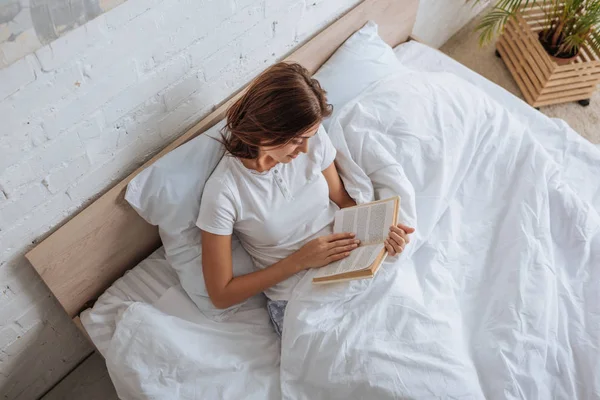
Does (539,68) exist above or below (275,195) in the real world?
below

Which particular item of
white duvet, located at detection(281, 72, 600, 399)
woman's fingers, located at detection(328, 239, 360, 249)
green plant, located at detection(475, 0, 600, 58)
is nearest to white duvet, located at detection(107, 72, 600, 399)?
white duvet, located at detection(281, 72, 600, 399)

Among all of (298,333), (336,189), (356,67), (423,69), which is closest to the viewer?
(298,333)

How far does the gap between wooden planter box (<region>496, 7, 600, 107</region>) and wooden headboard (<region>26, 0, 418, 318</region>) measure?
3.33 feet

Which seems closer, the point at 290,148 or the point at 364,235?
the point at 290,148

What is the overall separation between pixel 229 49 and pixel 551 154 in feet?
3.36

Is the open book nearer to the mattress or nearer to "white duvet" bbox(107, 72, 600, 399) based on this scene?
"white duvet" bbox(107, 72, 600, 399)

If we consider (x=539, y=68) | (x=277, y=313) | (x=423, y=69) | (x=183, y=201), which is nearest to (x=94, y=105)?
(x=183, y=201)

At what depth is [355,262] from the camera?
1.24 m

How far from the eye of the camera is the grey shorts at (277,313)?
1.35 meters

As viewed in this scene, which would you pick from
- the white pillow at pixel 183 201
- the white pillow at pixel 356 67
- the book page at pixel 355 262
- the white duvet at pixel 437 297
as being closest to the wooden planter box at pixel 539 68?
the white duvet at pixel 437 297

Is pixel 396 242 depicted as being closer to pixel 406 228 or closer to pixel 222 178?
pixel 406 228

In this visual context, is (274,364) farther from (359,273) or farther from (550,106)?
(550,106)

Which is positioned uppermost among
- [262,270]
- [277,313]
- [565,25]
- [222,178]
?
[222,178]

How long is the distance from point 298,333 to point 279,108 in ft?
1.66
